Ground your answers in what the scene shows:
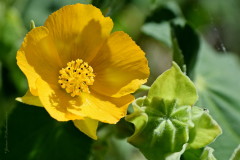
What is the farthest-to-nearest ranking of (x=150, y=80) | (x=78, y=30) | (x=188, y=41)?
(x=150, y=80) < (x=188, y=41) < (x=78, y=30)

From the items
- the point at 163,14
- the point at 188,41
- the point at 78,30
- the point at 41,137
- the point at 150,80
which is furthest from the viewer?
the point at 150,80

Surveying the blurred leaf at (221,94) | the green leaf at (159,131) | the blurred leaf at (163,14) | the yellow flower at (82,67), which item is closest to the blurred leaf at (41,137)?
the yellow flower at (82,67)

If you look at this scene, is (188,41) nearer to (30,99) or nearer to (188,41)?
(188,41)

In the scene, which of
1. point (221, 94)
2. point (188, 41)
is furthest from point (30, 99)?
point (221, 94)

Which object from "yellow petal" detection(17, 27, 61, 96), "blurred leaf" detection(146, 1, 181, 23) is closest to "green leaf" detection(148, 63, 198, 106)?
"yellow petal" detection(17, 27, 61, 96)

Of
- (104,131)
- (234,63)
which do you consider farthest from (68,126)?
(234,63)

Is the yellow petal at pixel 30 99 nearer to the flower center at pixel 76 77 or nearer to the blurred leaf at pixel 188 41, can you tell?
the flower center at pixel 76 77
